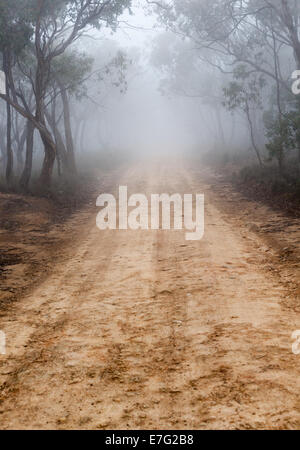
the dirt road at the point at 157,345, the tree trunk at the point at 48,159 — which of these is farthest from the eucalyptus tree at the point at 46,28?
the dirt road at the point at 157,345

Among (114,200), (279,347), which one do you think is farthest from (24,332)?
(114,200)

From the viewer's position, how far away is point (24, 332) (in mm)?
4633

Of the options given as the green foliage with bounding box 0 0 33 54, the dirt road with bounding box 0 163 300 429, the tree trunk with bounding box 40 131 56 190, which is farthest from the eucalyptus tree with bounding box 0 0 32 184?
the dirt road with bounding box 0 163 300 429

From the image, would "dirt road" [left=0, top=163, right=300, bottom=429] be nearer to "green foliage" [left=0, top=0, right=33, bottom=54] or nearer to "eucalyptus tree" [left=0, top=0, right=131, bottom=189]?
"eucalyptus tree" [left=0, top=0, right=131, bottom=189]

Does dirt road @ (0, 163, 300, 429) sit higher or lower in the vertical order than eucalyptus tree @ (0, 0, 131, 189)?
lower

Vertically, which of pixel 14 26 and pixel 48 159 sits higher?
pixel 14 26

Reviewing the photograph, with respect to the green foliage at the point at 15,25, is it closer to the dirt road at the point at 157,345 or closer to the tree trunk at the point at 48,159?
the tree trunk at the point at 48,159

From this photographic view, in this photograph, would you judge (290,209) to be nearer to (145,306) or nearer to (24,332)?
(145,306)

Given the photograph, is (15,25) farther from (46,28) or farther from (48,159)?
(48,159)

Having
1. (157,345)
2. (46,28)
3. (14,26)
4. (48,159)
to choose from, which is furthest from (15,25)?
(157,345)

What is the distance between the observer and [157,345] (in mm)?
4125

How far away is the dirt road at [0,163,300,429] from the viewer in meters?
3.04

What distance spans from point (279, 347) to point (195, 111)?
220ft

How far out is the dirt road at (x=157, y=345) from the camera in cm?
304
